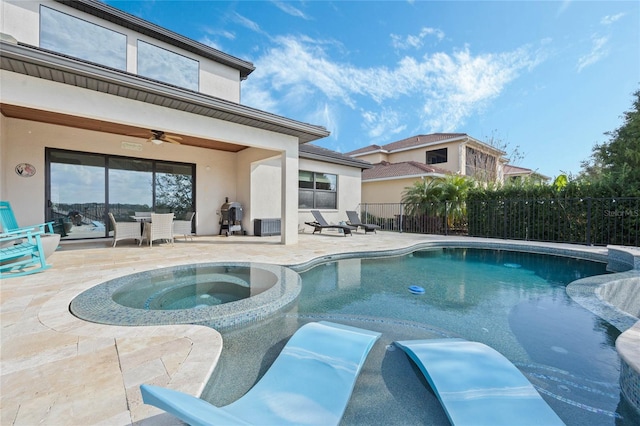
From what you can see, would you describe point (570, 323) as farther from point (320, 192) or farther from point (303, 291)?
point (320, 192)

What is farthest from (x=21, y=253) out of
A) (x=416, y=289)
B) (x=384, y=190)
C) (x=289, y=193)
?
(x=384, y=190)

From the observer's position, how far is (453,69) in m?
16.0

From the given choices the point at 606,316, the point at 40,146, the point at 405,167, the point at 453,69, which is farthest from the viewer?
the point at 405,167

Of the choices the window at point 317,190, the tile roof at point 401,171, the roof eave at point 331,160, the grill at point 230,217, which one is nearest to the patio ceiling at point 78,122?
the grill at point 230,217

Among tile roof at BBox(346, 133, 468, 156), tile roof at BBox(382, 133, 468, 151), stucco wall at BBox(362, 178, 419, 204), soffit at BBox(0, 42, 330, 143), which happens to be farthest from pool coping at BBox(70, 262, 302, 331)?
tile roof at BBox(346, 133, 468, 156)

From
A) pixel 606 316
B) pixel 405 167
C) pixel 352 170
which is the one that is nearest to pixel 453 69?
pixel 405 167

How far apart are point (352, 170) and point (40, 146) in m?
11.6

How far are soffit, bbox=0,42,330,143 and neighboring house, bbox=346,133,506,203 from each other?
444 inches

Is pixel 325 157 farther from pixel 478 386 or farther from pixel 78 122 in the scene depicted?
pixel 478 386

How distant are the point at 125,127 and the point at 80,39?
294 centimetres

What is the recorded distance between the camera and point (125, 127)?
301 inches

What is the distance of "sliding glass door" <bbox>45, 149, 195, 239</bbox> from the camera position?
25.4 ft

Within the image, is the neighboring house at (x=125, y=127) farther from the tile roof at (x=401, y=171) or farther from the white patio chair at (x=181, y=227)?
the tile roof at (x=401, y=171)

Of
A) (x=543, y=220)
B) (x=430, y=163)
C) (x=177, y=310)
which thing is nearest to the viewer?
(x=177, y=310)
